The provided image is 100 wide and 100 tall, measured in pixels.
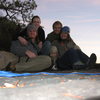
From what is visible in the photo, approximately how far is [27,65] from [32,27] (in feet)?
1.65

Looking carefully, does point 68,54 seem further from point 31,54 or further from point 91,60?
point 31,54

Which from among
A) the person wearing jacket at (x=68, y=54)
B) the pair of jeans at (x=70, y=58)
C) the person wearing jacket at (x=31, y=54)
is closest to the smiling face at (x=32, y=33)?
the person wearing jacket at (x=31, y=54)

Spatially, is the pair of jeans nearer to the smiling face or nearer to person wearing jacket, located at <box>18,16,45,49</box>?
person wearing jacket, located at <box>18,16,45,49</box>

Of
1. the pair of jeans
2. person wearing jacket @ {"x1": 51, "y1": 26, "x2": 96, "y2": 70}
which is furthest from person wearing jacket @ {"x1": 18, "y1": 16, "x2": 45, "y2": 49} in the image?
the pair of jeans

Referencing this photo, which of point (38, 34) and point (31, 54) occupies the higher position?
point (38, 34)

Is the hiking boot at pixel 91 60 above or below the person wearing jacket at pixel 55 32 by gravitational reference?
below

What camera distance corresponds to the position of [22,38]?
3.90m

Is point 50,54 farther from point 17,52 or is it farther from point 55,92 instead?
point 55,92

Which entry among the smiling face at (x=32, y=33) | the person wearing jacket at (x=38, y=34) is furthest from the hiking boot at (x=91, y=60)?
the smiling face at (x=32, y=33)

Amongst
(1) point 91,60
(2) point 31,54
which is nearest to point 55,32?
(2) point 31,54

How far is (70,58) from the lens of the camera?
12.9ft

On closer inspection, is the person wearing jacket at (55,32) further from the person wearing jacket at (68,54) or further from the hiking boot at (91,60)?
the hiking boot at (91,60)

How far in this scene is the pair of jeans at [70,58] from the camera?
389 centimetres

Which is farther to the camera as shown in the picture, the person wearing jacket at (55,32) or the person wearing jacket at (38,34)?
the person wearing jacket at (55,32)
